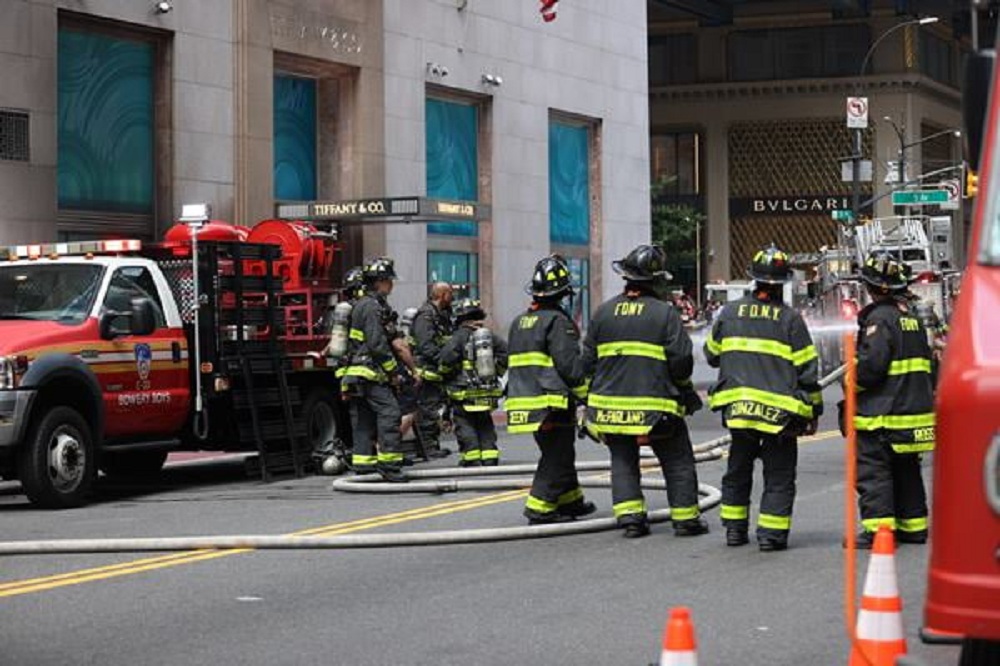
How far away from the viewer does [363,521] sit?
13.9 m

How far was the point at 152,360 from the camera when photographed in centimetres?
1670

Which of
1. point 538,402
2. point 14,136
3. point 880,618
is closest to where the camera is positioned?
point 880,618

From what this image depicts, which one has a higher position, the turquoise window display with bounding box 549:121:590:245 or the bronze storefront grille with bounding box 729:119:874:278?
the bronze storefront grille with bounding box 729:119:874:278

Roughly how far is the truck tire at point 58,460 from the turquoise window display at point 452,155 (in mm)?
21732

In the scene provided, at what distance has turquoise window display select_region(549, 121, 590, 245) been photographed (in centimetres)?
4259

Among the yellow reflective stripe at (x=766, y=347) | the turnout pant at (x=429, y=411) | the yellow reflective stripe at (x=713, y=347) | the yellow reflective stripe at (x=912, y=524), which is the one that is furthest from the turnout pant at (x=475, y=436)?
the yellow reflective stripe at (x=766, y=347)

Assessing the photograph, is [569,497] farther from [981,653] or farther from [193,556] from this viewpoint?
[981,653]

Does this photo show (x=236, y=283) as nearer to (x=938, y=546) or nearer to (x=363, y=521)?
(x=363, y=521)

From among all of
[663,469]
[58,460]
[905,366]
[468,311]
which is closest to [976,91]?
[905,366]

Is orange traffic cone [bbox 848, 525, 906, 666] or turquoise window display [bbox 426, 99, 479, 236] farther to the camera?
turquoise window display [bbox 426, 99, 479, 236]

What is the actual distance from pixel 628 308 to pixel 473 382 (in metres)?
6.52

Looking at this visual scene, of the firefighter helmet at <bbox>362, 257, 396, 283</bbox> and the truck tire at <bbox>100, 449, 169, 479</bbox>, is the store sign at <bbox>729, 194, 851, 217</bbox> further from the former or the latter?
the firefighter helmet at <bbox>362, 257, 396, 283</bbox>

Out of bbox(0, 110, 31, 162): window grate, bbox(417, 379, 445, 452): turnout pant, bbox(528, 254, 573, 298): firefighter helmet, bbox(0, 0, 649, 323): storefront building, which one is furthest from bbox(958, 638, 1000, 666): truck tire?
bbox(0, 110, 31, 162): window grate

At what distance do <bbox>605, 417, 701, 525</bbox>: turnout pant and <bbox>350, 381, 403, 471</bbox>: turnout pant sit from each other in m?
4.53
